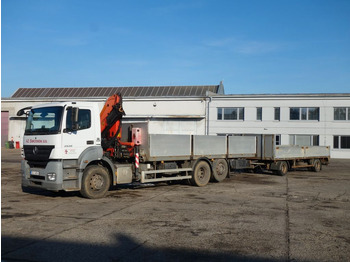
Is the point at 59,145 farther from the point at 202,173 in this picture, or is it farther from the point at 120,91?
the point at 120,91

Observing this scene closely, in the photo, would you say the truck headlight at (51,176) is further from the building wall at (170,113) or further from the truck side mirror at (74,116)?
the building wall at (170,113)

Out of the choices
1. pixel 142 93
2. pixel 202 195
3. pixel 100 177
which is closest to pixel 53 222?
pixel 100 177

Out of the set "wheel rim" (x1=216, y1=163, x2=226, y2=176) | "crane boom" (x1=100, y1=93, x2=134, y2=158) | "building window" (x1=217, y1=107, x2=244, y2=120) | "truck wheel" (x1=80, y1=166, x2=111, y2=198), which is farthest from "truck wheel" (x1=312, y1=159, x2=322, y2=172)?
"building window" (x1=217, y1=107, x2=244, y2=120)

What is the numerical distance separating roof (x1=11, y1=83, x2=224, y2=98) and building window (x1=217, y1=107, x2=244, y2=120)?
351 inches

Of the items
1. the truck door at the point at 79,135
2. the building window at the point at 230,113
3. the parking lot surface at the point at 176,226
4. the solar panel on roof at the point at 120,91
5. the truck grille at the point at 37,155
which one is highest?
the solar panel on roof at the point at 120,91

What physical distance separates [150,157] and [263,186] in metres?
5.29

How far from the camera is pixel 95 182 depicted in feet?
39.3

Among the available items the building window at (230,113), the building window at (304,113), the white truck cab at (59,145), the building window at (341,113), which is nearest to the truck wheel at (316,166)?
the building window at (304,113)

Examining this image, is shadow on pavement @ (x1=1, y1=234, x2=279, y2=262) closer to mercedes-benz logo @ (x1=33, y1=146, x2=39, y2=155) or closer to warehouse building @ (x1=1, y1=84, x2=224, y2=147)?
mercedes-benz logo @ (x1=33, y1=146, x2=39, y2=155)

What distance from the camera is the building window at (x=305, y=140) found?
3781cm

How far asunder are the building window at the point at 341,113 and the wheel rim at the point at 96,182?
31.0 m

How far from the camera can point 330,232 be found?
26.5 feet

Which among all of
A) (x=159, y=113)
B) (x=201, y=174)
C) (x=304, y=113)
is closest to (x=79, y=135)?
(x=201, y=174)

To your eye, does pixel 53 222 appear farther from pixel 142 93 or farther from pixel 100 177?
pixel 142 93
